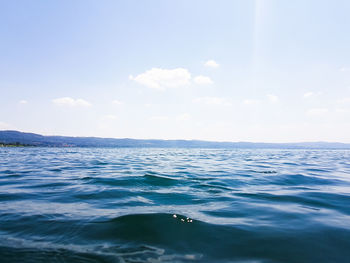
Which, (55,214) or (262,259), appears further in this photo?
(55,214)

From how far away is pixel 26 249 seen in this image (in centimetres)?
300

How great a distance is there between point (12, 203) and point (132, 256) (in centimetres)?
487

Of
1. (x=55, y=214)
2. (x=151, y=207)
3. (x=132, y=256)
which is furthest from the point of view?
(x=151, y=207)

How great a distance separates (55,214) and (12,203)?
1.99 meters

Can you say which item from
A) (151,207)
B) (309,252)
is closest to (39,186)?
(151,207)

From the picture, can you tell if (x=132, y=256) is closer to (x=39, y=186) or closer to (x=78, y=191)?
(x=78, y=191)

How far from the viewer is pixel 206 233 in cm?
368

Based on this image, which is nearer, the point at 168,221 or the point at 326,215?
the point at 168,221

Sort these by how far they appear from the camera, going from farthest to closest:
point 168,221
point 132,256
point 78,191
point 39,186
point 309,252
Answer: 1. point 39,186
2. point 78,191
3. point 168,221
4. point 309,252
5. point 132,256

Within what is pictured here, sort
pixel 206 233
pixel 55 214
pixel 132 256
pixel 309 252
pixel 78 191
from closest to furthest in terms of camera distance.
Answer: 1. pixel 132 256
2. pixel 309 252
3. pixel 206 233
4. pixel 55 214
5. pixel 78 191

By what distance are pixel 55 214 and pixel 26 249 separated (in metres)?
1.75

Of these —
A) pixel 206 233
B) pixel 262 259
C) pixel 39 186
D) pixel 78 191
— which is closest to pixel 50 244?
pixel 206 233

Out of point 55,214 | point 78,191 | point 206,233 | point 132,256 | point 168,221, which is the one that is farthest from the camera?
point 78,191

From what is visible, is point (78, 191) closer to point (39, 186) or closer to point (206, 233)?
point (39, 186)
